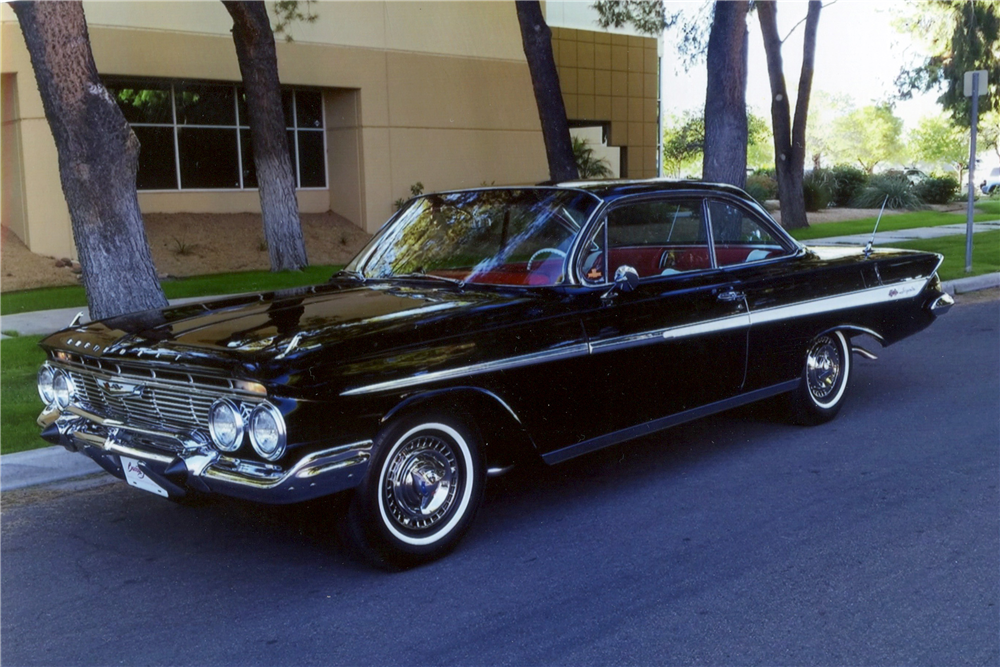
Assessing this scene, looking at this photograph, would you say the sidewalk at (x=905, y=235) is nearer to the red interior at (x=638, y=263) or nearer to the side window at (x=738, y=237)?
the side window at (x=738, y=237)

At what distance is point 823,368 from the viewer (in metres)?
6.79

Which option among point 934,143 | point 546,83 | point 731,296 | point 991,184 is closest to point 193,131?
point 546,83

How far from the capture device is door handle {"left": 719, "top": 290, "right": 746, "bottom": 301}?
19.1 feet

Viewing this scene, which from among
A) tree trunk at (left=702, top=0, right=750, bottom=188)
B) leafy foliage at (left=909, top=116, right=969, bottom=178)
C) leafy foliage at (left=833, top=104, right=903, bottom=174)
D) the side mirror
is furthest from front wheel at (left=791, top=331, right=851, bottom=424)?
leafy foliage at (left=833, top=104, right=903, bottom=174)

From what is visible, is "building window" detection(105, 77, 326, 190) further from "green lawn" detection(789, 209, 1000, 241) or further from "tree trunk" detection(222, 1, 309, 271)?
"green lawn" detection(789, 209, 1000, 241)

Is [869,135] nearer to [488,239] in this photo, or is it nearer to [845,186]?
[845,186]

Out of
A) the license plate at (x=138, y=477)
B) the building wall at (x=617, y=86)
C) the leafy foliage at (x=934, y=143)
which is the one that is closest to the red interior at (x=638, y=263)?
the license plate at (x=138, y=477)

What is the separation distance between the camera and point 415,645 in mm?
3752

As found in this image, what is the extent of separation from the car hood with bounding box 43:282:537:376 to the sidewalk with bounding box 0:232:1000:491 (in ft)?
3.99

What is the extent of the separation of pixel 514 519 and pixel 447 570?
2.40ft

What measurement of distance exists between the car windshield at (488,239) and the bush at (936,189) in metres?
31.5

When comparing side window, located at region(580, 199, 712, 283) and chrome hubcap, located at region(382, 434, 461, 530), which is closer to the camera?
chrome hubcap, located at region(382, 434, 461, 530)

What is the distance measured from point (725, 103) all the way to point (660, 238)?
796 cm

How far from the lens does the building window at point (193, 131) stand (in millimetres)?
21500
